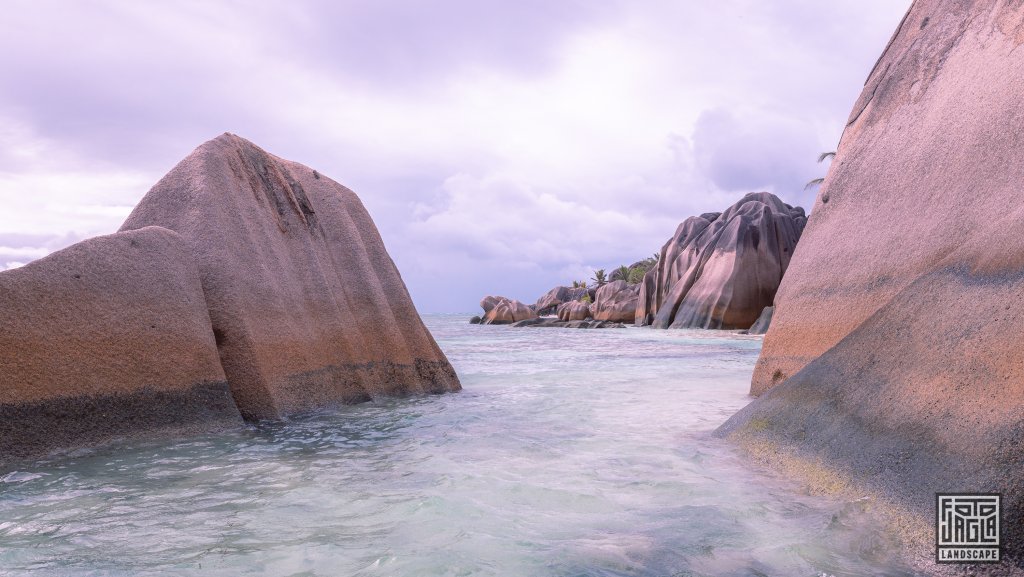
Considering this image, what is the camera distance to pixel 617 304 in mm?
41438

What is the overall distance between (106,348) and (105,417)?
496 mm

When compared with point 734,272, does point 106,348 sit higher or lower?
lower

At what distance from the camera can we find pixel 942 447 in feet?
8.43

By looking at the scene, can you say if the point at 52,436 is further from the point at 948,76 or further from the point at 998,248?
the point at 948,76

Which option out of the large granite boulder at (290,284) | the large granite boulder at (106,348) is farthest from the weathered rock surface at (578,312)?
the large granite boulder at (106,348)

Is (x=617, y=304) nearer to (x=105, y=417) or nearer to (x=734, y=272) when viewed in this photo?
(x=734, y=272)

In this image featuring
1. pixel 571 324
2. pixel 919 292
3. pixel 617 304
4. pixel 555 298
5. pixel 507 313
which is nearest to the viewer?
pixel 919 292

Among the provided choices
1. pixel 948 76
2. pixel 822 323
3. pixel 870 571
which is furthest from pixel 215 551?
pixel 948 76

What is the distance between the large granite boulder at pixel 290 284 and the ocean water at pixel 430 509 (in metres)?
0.81

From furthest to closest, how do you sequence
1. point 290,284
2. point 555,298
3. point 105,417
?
1. point 555,298
2. point 290,284
3. point 105,417

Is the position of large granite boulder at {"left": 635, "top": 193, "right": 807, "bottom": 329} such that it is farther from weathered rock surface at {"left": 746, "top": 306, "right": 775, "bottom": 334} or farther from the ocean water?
the ocean water

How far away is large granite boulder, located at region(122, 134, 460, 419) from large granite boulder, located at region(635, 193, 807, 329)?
2182 centimetres

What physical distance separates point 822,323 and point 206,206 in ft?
19.4

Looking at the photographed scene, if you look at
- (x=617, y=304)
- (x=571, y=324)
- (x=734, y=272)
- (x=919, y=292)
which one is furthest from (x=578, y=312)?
(x=919, y=292)
